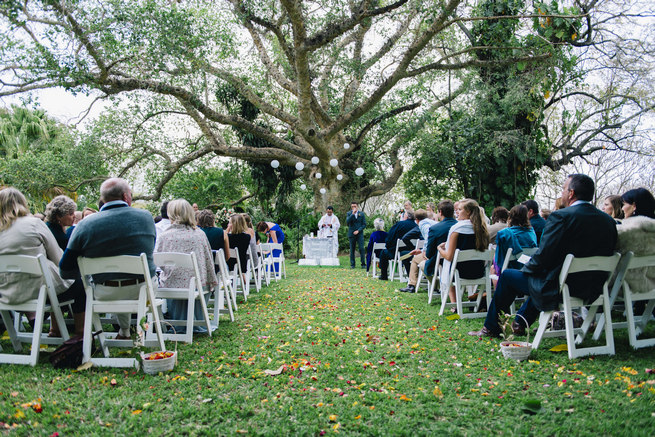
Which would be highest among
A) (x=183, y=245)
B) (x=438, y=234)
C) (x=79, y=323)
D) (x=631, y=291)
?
(x=438, y=234)

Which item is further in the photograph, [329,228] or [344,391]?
[329,228]

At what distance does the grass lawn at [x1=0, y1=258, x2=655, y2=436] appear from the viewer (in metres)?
2.53

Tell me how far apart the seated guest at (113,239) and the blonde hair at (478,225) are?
3791mm

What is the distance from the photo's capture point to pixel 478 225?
5.53 m

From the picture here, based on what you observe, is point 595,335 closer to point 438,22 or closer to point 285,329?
point 285,329

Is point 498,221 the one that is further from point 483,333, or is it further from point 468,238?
point 483,333

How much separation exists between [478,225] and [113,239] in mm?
4155

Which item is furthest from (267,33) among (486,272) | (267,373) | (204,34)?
(267,373)

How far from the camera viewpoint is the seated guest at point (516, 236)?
5.23 metres

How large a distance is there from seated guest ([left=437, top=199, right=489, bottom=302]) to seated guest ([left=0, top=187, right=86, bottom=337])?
4.19 m

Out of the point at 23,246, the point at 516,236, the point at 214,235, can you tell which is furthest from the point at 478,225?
the point at 23,246

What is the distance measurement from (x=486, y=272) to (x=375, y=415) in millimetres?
3436

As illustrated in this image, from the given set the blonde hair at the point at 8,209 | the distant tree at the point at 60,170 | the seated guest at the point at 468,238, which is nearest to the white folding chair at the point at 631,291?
the seated guest at the point at 468,238

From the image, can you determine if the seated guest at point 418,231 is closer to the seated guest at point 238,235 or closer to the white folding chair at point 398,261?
the white folding chair at point 398,261
